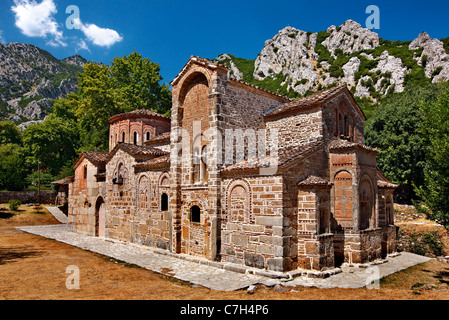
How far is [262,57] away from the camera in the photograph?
76062 millimetres

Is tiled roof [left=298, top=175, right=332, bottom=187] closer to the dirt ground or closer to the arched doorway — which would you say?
the dirt ground

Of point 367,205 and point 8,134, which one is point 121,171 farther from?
point 8,134

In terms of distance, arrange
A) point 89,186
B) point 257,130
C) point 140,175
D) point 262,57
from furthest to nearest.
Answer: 1. point 262,57
2. point 89,186
3. point 140,175
4. point 257,130

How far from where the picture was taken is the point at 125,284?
847 cm

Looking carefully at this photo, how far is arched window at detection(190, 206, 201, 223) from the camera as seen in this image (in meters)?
12.3

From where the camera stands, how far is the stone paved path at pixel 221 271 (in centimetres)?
856

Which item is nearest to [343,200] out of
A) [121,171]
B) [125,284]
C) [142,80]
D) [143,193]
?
[125,284]

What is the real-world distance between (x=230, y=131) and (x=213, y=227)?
12.6ft

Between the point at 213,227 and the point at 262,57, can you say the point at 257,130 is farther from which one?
the point at 262,57

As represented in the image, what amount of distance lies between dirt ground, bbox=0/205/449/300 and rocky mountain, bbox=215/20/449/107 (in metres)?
43.8

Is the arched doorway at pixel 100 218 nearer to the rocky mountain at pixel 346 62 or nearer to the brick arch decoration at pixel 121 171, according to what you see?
the brick arch decoration at pixel 121 171

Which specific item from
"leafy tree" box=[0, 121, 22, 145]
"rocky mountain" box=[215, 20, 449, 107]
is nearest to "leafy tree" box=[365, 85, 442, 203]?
"rocky mountain" box=[215, 20, 449, 107]

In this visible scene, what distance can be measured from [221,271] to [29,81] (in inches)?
4262

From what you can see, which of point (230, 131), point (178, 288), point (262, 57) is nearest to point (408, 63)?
point (262, 57)
